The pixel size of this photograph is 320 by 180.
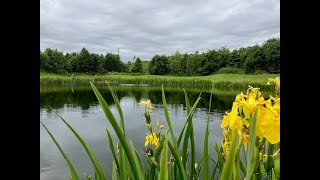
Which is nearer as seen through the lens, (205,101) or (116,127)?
(116,127)

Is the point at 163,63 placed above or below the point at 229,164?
above

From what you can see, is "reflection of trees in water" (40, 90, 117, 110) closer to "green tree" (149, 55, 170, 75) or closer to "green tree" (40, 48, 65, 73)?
"green tree" (40, 48, 65, 73)

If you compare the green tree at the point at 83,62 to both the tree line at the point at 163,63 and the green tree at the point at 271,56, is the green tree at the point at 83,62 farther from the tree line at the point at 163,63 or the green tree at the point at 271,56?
the green tree at the point at 271,56

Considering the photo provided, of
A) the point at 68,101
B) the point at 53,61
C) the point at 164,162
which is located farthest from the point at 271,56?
the point at 53,61

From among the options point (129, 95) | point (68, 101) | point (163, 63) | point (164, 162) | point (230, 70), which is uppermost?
point (163, 63)

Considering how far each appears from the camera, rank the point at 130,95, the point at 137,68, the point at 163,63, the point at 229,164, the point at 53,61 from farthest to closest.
→ 1. the point at 137,68
2. the point at 163,63
3. the point at 53,61
4. the point at 130,95
5. the point at 229,164

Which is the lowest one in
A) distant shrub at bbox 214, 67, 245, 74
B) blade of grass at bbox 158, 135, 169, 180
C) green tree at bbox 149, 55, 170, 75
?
blade of grass at bbox 158, 135, 169, 180

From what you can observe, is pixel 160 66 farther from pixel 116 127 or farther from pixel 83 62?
pixel 116 127

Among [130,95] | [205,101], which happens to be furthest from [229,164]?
[130,95]

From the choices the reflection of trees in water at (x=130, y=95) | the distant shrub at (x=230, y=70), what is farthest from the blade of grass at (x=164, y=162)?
the distant shrub at (x=230, y=70)

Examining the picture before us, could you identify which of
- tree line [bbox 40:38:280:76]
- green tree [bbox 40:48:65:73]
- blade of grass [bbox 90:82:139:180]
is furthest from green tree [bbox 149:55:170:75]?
blade of grass [bbox 90:82:139:180]

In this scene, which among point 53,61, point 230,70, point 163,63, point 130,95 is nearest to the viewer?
point 130,95
